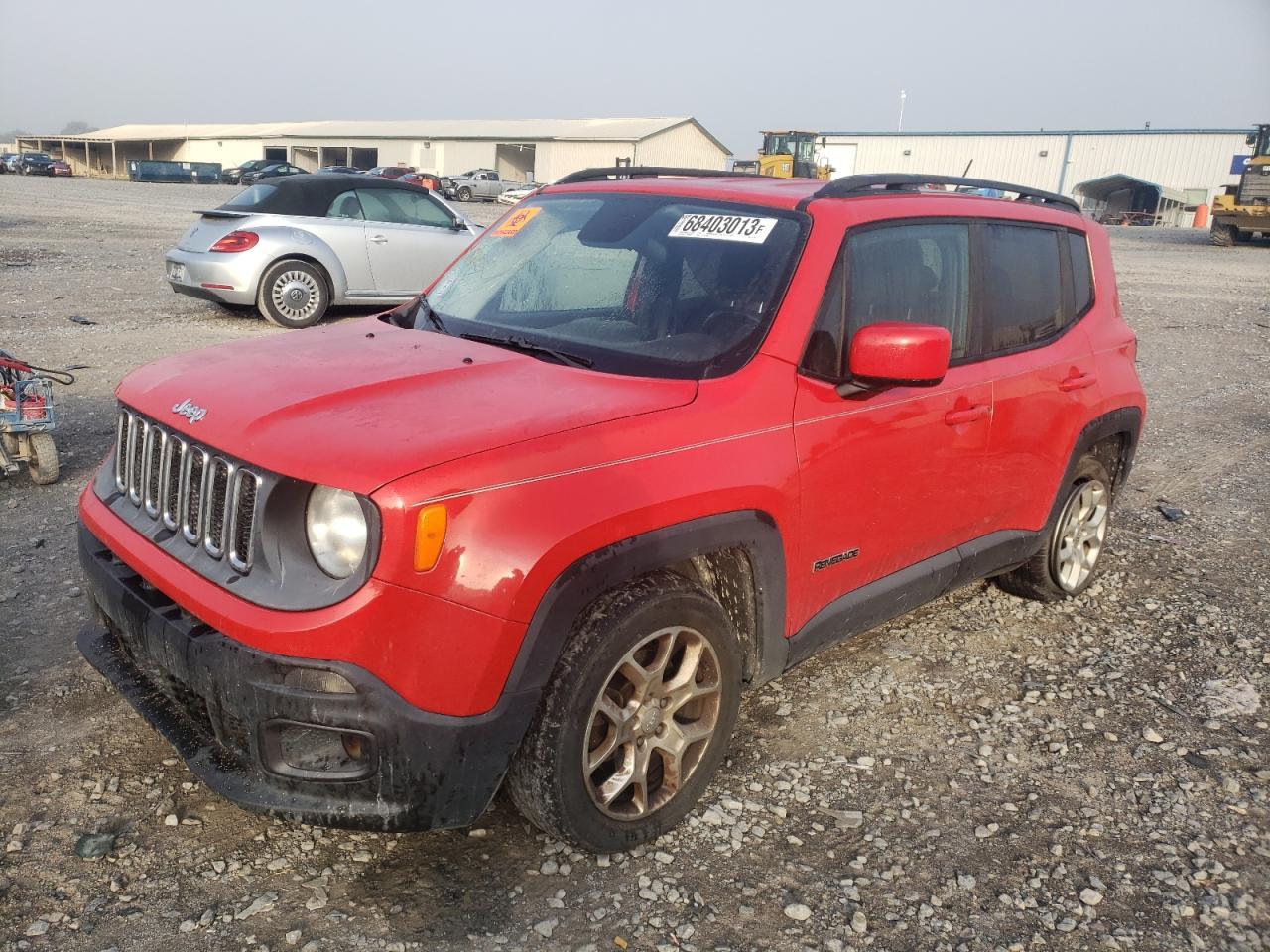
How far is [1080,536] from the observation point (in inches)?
192

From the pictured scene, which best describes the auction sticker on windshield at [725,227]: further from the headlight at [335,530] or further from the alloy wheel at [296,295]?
the alloy wheel at [296,295]

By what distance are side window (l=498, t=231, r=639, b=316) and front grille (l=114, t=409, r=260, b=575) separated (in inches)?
50.3

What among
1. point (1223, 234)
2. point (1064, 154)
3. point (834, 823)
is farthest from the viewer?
point (1064, 154)

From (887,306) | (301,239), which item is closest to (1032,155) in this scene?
(301,239)

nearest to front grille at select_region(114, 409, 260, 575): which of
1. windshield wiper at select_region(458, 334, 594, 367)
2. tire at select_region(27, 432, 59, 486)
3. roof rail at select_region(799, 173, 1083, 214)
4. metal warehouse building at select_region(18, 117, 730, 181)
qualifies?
windshield wiper at select_region(458, 334, 594, 367)

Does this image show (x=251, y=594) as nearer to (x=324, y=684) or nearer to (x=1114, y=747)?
(x=324, y=684)

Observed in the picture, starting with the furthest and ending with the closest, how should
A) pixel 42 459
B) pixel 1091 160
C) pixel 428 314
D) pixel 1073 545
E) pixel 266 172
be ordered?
pixel 1091 160 < pixel 266 172 < pixel 42 459 < pixel 1073 545 < pixel 428 314

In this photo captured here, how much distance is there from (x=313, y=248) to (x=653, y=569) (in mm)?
9102

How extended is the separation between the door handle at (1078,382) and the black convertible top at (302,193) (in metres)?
8.79

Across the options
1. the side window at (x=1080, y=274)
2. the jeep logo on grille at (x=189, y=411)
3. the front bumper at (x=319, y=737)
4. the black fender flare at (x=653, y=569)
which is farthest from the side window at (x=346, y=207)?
the black fender flare at (x=653, y=569)

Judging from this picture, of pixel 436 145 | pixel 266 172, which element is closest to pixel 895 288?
pixel 266 172

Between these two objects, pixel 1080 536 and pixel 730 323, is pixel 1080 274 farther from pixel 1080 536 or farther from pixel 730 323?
pixel 730 323

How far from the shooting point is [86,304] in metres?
12.1

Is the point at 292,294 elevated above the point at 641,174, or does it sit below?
below
